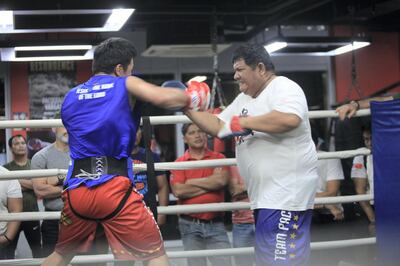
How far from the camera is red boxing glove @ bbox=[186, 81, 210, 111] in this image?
2.77 meters

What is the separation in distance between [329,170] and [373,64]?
21.7ft

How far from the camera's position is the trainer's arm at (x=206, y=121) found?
288 centimetres

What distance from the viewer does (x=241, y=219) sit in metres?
4.61

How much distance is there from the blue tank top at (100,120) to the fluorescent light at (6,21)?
3639 mm

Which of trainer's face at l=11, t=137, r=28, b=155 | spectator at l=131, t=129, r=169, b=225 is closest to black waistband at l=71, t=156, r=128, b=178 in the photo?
spectator at l=131, t=129, r=169, b=225

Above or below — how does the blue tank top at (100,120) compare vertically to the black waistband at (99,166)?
above

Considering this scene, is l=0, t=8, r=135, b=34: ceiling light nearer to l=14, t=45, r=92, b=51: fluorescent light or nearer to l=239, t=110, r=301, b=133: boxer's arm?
l=14, t=45, r=92, b=51: fluorescent light

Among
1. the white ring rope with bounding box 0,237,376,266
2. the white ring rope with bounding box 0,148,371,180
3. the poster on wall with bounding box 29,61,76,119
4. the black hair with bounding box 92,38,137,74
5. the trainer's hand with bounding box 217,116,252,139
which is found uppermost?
the poster on wall with bounding box 29,61,76,119

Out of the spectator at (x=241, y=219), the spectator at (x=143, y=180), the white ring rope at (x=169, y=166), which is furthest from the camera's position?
the spectator at (x=241, y=219)

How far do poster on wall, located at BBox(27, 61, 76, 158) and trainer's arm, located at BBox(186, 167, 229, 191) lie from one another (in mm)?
5520

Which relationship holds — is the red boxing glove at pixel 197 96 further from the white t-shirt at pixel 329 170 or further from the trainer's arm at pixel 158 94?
the white t-shirt at pixel 329 170

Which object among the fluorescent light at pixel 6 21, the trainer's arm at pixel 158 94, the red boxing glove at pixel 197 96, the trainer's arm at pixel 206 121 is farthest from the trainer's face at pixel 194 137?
the fluorescent light at pixel 6 21

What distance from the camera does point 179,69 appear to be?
10.2 m

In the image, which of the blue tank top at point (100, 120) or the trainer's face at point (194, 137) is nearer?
the blue tank top at point (100, 120)
